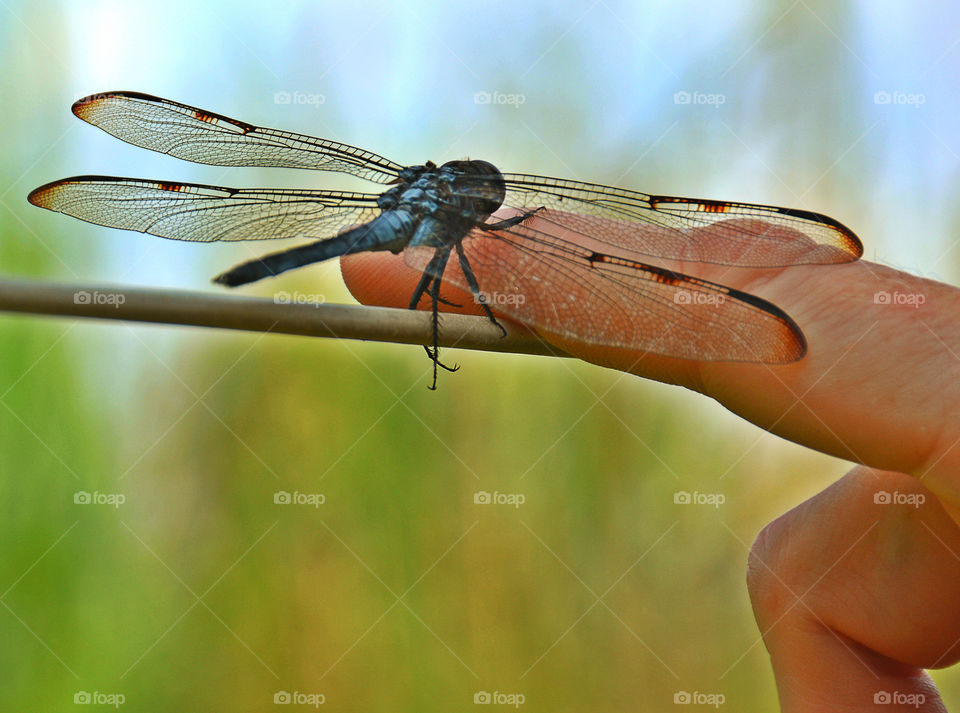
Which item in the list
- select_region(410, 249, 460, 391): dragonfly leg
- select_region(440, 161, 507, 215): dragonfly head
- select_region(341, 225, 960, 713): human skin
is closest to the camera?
select_region(341, 225, 960, 713): human skin

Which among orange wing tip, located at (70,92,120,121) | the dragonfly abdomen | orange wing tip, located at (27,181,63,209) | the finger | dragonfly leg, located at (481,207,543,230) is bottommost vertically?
the finger

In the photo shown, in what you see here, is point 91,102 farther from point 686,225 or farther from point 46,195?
point 686,225

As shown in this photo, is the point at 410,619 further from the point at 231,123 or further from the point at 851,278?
the point at 851,278

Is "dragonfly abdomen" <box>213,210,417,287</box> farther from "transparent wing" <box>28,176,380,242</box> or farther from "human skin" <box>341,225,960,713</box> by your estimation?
"human skin" <box>341,225,960,713</box>

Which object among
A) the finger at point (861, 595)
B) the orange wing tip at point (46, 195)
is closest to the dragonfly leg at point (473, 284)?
the finger at point (861, 595)

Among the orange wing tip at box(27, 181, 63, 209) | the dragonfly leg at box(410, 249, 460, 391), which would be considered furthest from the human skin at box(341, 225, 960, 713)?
the orange wing tip at box(27, 181, 63, 209)

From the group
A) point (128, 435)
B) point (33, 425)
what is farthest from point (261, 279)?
point (33, 425)
